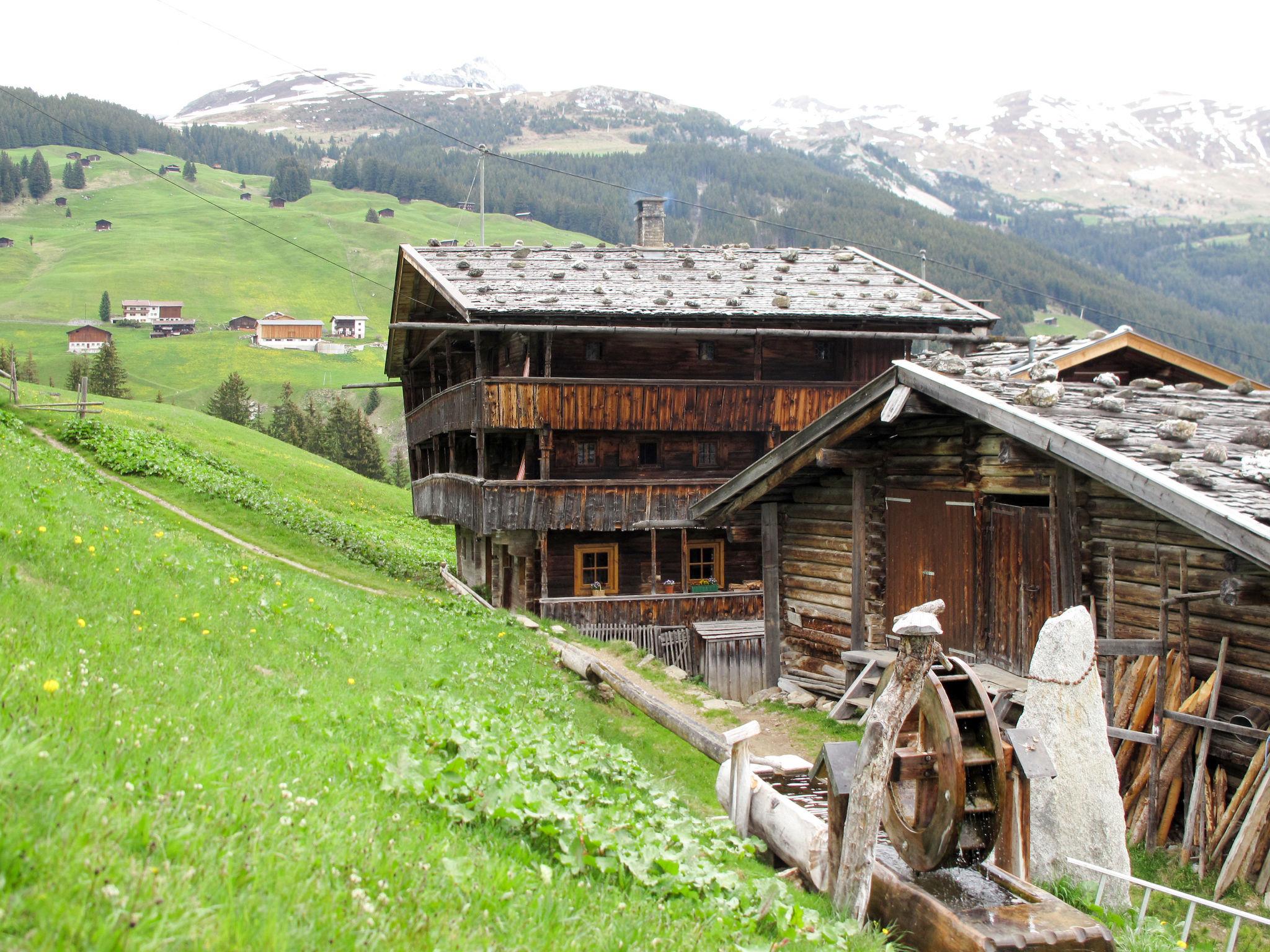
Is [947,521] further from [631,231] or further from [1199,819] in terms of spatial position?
[631,231]

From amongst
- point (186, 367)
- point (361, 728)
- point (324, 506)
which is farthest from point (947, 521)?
point (186, 367)

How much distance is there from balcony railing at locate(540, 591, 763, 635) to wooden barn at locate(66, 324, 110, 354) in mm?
107620

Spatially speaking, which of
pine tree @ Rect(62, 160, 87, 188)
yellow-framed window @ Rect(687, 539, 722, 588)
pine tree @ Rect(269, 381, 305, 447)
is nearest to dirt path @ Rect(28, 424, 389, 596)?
yellow-framed window @ Rect(687, 539, 722, 588)

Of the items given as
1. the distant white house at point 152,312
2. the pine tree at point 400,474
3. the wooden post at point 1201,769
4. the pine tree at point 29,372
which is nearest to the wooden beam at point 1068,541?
the wooden post at point 1201,769

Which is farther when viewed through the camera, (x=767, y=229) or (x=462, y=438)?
(x=767, y=229)

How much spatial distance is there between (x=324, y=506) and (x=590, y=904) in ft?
125

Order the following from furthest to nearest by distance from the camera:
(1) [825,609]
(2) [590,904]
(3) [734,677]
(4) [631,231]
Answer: (4) [631,231] < (3) [734,677] < (1) [825,609] < (2) [590,904]

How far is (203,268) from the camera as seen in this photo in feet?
504

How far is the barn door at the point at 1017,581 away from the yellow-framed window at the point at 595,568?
14.5 metres

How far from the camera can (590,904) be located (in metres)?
4.88

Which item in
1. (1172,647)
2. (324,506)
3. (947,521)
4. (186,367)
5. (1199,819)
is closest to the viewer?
(1199,819)

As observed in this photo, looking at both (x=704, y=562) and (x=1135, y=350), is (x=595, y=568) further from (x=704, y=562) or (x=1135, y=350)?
(x=1135, y=350)

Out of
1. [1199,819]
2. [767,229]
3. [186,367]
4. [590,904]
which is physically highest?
[767,229]

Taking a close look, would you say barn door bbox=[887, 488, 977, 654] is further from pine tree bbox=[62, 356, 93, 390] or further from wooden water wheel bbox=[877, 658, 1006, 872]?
pine tree bbox=[62, 356, 93, 390]
